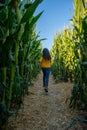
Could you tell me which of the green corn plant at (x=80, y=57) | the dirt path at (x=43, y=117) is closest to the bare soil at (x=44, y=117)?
the dirt path at (x=43, y=117)

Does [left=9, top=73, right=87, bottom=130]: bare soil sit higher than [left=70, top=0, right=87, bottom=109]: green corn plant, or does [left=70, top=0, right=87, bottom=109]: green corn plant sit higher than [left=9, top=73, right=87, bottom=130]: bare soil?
[left=70, top=0, right=87, bottom=109]: green corn plant

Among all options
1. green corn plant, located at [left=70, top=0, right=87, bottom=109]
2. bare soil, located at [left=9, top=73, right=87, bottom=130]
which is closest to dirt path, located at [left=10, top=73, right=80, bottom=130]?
bare soil, located at [left=9, top=73, right=87, bottom=130]

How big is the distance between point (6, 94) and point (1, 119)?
10.8 inches

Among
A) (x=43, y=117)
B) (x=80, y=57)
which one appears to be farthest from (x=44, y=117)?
(x=80, y=57)

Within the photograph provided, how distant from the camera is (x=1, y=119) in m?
3.16

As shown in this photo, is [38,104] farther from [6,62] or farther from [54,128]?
[6,62]

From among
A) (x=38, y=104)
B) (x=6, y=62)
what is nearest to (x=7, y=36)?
(x=6, y=62)

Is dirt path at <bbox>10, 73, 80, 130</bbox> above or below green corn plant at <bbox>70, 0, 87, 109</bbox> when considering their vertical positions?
below

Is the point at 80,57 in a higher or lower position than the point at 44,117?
higher

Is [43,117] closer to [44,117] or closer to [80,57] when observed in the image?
[44,117]

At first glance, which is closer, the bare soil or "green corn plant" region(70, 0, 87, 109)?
the bare soil

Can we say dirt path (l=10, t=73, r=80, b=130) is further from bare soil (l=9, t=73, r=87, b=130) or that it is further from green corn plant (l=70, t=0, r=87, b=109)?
green corn plant (l=70, t=0, r=87, b=109)

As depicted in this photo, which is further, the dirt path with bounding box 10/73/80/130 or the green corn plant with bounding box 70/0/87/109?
the green corn plant with bounding box 70/0/87/109

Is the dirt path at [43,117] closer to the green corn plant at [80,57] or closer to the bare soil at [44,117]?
the bare soil at [44,117]
